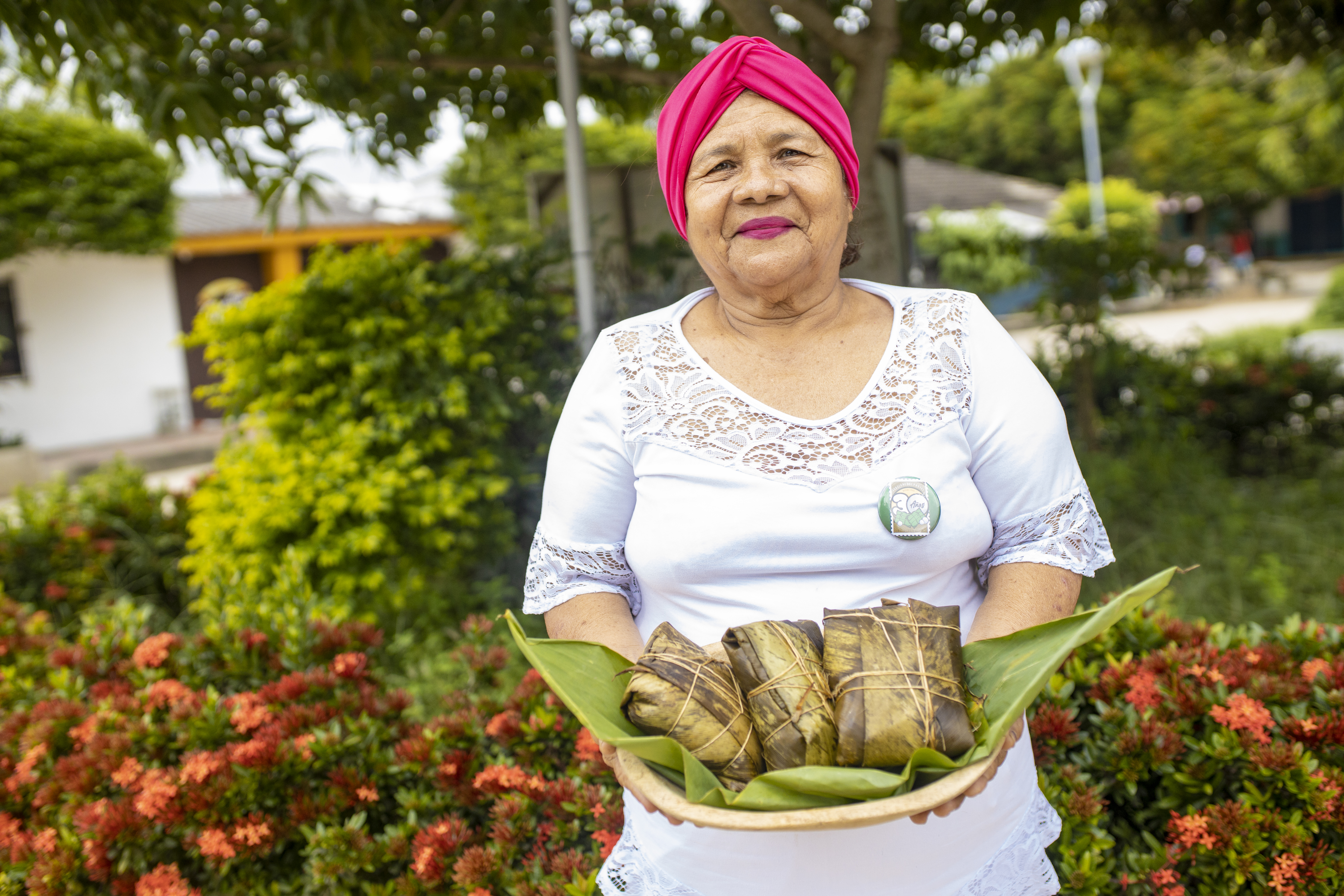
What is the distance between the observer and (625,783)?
123 cm

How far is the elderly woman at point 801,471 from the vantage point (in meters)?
1.36

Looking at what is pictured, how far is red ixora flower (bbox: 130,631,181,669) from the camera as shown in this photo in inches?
105

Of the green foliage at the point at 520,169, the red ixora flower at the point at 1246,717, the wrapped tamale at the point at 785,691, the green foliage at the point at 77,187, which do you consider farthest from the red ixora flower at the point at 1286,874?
the green foliage at the point at 520,169

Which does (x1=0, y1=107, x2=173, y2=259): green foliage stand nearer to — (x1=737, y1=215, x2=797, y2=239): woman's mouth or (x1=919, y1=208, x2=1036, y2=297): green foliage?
(x1=737, y1=215, x2=797, y2=239): woman's mouth

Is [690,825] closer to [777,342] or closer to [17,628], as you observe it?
[777,342]

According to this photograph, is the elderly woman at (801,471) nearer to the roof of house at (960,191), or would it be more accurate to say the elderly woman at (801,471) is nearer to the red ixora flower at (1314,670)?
the red ixora flower at (1314,670)

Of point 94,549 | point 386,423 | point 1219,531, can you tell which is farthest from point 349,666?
point 1219,531

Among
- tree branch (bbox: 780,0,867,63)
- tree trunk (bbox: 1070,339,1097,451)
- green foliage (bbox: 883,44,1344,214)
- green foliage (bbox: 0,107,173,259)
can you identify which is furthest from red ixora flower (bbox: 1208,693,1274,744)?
green foliage (bbox: 883,44,1344,214)

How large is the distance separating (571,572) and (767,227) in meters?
0.64

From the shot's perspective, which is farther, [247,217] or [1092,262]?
[247,217]

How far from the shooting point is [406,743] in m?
2.31

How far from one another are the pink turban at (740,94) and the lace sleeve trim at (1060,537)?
2.01 feet

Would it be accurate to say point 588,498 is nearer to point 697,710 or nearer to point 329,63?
point 697,710

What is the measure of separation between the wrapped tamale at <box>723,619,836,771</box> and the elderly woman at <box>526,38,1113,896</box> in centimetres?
16
